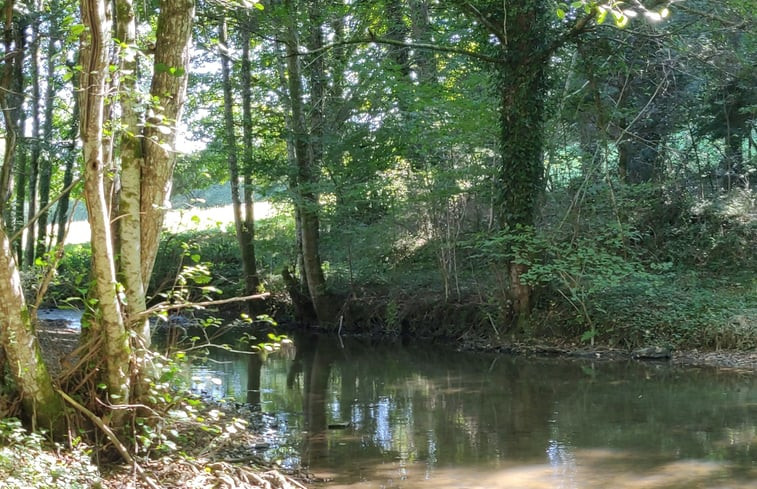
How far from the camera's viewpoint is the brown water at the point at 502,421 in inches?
244

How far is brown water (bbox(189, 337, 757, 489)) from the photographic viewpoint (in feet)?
20.4

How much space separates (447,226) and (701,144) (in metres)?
8.73

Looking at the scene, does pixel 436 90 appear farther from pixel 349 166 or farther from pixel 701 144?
pixel 701 144

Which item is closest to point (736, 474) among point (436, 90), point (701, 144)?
point (436, 90)

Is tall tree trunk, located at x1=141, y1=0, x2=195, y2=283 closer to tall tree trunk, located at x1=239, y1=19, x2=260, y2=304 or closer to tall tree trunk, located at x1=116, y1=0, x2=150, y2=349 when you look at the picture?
tall tree trunk, located at x1=116, y1=0, x2=150, y2=349

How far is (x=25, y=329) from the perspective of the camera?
4.70 meters

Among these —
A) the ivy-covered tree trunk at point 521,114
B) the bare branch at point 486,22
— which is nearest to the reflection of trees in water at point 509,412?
the ivy-covered tree trunk at point 521,114

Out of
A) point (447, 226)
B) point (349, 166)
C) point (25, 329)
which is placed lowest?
point (25, 329)

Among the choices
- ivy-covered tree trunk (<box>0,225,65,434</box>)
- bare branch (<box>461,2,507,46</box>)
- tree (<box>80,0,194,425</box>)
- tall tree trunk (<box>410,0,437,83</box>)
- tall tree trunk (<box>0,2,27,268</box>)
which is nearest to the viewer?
ivy-covered tree trunk (<box>0,225,65,434</box>)

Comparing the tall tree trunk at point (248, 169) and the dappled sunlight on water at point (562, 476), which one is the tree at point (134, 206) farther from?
the tall tree trunk at point (248, 169)

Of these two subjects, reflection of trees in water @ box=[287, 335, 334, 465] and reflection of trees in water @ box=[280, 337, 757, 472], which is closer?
reflection of trees in water @ box=[280, 337, 757, 472]

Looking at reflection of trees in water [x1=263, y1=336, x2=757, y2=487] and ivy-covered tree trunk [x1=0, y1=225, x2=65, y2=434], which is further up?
ivy-covered tree trunk [x1=0, y1=225, x2=65, y2=434]

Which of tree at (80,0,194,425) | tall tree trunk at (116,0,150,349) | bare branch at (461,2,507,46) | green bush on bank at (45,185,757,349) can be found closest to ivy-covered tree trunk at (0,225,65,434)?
tree at (80,0,194,425)

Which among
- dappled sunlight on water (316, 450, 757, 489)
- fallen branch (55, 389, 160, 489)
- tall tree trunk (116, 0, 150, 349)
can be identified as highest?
tall tree trunk (116, 0, 150, 349)
